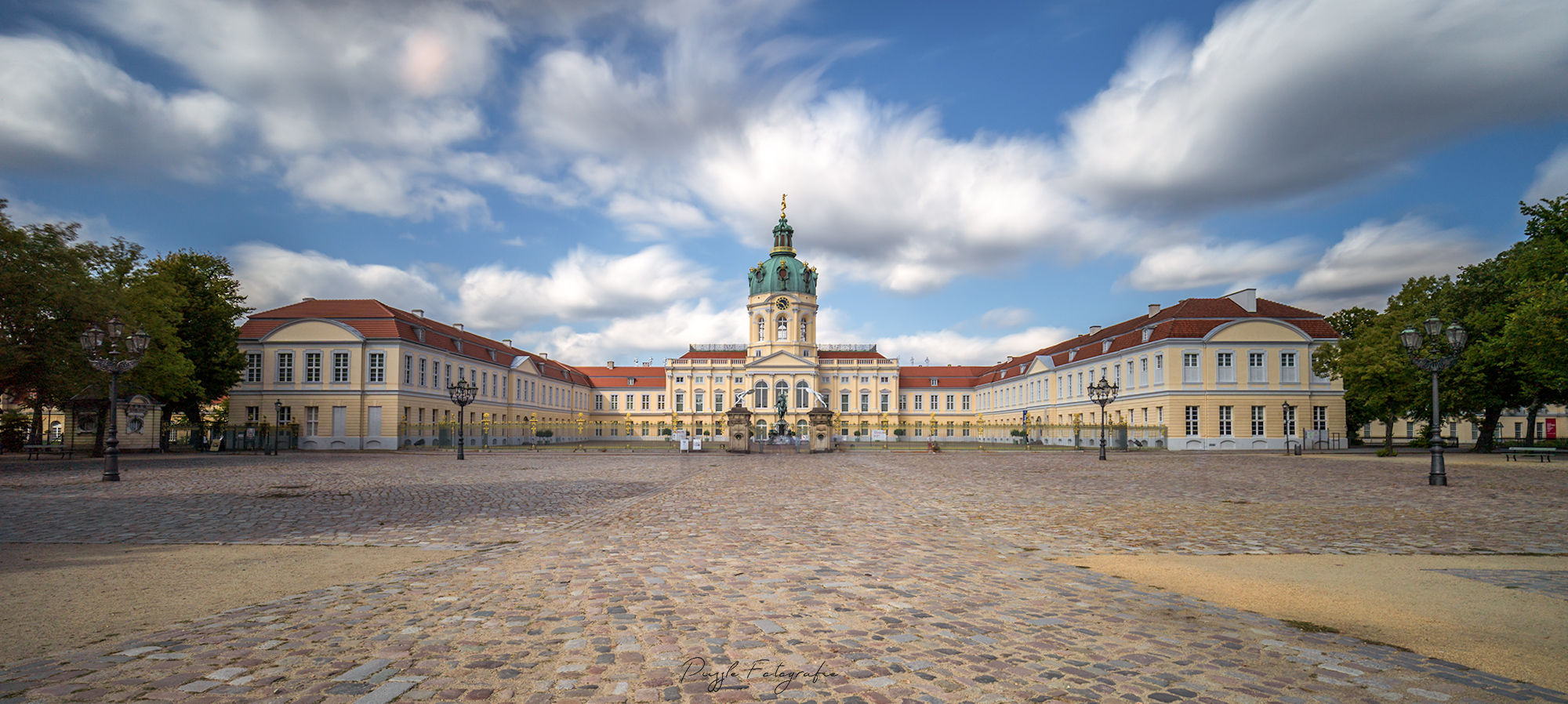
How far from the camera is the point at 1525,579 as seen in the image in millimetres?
7059

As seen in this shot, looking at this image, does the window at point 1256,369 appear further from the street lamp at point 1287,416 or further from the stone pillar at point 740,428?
the stone pillar at point 740,428

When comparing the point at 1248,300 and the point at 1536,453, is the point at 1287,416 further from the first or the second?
the point at 1536,453

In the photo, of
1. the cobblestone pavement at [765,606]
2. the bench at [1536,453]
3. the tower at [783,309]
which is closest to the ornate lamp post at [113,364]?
the cobblestone pavement at [765,606]

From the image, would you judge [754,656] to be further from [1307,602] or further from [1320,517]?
[1320,517]

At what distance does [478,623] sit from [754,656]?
2124 mm

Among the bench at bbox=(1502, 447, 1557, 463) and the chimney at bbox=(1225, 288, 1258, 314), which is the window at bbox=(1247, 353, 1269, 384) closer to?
the chimney at bbox=(1225, 288, 1258, 314)

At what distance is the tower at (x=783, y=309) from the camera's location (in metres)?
87.9

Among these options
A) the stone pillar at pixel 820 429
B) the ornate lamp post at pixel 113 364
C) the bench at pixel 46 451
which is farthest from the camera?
the stone pillar at pixel 820 429

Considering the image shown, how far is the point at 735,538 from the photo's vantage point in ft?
31.2

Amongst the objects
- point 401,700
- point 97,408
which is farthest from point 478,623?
point 97,408

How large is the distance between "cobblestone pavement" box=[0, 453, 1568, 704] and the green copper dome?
73.1 m

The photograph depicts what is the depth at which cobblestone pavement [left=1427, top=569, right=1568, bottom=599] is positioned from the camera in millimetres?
6582

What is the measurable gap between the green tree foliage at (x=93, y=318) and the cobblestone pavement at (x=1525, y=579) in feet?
98.5

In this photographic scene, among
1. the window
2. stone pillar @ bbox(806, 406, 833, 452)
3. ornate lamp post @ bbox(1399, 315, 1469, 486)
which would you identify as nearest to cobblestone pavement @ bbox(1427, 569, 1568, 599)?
ornate lamp post @ bbox(1399, 315, 1469, 486)
